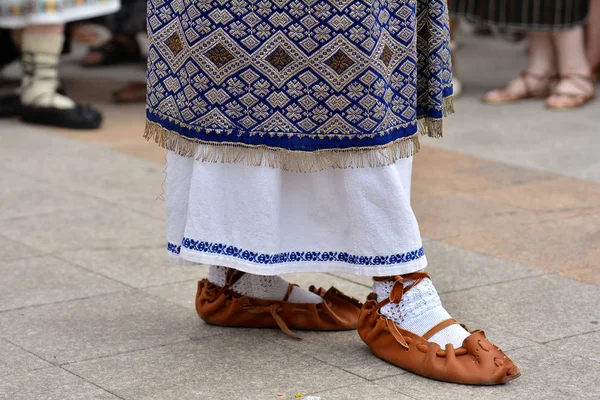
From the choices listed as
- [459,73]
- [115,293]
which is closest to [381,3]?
[115,293]

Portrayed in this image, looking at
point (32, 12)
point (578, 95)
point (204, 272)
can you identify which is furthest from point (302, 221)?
point (578, 95)

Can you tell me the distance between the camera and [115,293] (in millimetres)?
3039

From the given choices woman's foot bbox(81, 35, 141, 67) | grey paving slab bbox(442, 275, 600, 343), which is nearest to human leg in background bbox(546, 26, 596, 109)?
woman's foot bbox(81, 35, 141, 67)

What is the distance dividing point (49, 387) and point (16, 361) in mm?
203

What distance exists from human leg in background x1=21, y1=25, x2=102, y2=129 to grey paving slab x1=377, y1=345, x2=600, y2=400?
3572 millimetres

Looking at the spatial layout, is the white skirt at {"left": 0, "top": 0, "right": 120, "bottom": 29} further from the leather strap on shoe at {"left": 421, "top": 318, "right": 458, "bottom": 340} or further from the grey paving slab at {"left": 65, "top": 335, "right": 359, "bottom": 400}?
the leather strap on shoe at {"left": 421, "top": 318, "right": 458, "bottom": 340}

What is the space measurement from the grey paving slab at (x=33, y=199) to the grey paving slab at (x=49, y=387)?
1.57 metres

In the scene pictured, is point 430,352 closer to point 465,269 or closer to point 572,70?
point 465,269

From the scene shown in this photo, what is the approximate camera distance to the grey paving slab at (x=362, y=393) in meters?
2.27

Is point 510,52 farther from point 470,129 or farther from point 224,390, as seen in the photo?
point 224,390

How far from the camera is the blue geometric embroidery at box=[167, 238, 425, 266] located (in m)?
2.41

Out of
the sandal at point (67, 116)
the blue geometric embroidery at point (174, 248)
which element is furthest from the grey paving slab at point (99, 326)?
the sandal at point (67, 116)

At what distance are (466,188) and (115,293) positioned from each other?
1779 millimetres

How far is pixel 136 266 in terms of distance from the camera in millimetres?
3295
